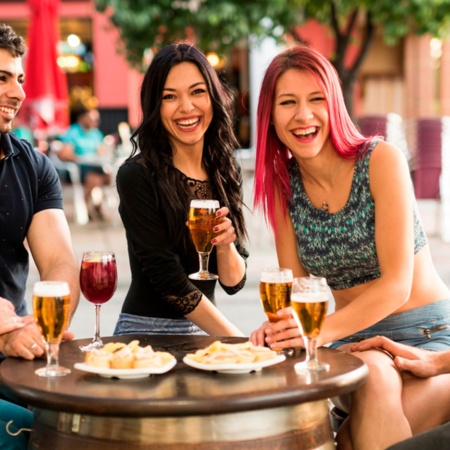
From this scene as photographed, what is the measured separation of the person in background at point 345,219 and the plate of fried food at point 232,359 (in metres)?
0.33

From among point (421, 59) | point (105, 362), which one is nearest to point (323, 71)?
point (105, 362)

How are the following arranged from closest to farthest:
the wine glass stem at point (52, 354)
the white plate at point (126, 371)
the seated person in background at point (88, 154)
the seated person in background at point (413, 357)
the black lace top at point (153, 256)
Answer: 1. the white plate at point (126, 371)
2. the wine glass stem at point (52, 354)
3. the seated person in background at point (413, 357)
4. the black lace top at point (153, 256)
5. the seated person in background at point (88, 154)

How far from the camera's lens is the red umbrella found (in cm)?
1384

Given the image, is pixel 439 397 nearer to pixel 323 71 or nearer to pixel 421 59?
pixel 323 71

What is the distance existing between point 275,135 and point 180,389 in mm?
1387

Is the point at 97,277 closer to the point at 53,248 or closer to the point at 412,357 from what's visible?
the point at 53,248

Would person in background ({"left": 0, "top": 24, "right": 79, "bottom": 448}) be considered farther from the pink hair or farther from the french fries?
the french fries

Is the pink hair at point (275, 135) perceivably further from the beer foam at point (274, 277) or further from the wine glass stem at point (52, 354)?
the wine glass stem at point (52, 354)

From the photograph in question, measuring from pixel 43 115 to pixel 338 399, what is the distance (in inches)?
444

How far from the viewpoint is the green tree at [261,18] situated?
12.7 meters

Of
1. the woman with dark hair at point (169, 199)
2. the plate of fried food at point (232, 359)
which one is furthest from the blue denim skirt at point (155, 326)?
the plate of fried food at point (232, 359)

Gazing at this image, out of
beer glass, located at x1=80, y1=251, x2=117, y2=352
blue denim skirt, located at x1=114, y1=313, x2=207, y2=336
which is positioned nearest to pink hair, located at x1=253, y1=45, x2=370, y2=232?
blue denim skirt, located at x1=114, y1=313, x2=207, y2=336

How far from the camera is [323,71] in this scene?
342cm

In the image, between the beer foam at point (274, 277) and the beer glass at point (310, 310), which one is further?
the beer foam at point (274, 277)
